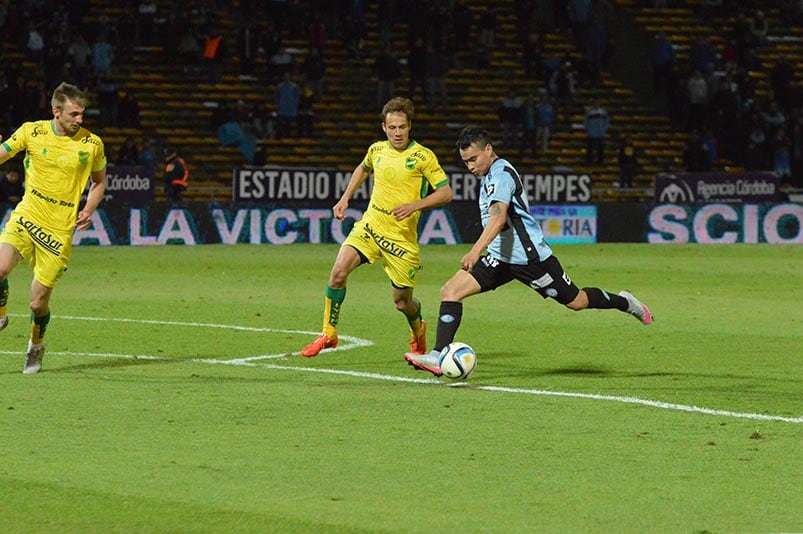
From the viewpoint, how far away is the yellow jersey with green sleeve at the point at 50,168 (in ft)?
37.6

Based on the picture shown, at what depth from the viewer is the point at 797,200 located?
1325 inches

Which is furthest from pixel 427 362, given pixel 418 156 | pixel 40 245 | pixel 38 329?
pixel 40 245

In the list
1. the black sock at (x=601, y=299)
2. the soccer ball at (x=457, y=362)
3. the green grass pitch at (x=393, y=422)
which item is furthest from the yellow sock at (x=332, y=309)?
the black sock at (x=601, y=299)

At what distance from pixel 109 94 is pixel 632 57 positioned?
14663 millimetres

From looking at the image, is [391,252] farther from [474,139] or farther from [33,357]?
[33,357]

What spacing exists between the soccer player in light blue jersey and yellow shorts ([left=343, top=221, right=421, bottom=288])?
95cm

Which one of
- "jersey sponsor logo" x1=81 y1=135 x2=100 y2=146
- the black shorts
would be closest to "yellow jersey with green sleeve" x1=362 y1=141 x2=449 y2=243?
the black shorts

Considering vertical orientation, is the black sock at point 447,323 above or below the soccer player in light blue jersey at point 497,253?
below

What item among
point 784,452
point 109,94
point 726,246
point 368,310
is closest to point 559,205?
point 726,246

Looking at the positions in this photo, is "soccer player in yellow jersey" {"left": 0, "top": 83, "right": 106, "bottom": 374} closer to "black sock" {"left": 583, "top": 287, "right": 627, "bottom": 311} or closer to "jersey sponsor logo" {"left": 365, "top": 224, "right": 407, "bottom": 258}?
"jersey sponsor logo" {"left": 365, "top": 224, "right": 407, "bottom": 258}

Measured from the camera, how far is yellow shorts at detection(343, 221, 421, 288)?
12.4 m

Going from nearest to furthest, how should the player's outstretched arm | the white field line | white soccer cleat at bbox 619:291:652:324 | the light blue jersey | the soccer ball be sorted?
the white field line < the soccer ball < the player's outstretched arm < the light blue jersey < white soccer cleat at bbox 619:291:652:324

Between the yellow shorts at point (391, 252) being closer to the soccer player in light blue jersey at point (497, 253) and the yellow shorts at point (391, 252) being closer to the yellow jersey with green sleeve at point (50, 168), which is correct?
the soccer player in light blue jersey at point (497, 253)

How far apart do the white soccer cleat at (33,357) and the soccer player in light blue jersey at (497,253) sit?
2708mm
